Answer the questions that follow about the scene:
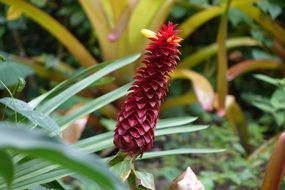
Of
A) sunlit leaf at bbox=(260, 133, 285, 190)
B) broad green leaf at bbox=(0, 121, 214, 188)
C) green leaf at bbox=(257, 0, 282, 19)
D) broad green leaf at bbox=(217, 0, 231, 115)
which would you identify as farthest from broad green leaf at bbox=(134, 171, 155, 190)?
green leaf at bbox=(257, 0, 282, 19)

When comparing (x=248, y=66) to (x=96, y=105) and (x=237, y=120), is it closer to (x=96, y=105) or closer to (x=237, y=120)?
(x=237, y=120)

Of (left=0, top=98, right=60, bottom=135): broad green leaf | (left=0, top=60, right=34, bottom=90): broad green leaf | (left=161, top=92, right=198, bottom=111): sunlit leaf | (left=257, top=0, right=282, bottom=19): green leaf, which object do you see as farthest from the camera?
(left=257, top=0, right=282, bottom=19): green leaf

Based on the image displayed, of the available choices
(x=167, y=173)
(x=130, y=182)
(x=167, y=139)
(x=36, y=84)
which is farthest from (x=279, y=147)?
(x=36, y=84)

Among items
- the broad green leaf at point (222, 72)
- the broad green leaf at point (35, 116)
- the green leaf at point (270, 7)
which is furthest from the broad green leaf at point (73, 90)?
the green leaf at point (270, 7)

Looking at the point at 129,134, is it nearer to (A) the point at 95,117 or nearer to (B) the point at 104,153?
(B) the point at 104,153

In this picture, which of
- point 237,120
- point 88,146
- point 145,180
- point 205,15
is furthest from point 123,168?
point 205,15

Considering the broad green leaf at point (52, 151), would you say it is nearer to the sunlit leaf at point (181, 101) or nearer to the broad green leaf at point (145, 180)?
the broad green leaf at point (145, 180)

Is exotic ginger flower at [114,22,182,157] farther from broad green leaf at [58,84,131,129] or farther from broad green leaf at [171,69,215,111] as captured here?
broad green leaf at [171,69,215,111]
